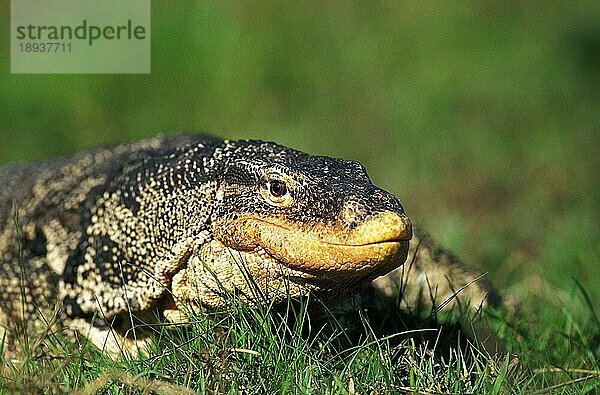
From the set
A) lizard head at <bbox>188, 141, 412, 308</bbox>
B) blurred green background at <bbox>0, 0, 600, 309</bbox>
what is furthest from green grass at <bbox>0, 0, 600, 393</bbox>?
lizard head at <bbox>188, 141, 412, 308</bbox>

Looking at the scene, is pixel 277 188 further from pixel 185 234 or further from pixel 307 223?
pixel 185 234

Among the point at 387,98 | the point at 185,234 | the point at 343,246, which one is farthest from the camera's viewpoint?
the point at 387,98

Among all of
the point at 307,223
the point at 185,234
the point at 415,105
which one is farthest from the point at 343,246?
the point at 415,105

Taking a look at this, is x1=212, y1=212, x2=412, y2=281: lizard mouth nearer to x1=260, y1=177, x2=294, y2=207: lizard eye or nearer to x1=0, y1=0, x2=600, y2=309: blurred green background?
x1=260, y1=177, x2=294, y2=207: lizard eye

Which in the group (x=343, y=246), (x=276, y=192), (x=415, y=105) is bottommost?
(x=415, y=105)

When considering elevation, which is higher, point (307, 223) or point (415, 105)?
point (307, 223)

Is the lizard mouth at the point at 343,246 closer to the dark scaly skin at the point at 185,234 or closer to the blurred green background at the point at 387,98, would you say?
the dark scaly skin at the point at 185,234

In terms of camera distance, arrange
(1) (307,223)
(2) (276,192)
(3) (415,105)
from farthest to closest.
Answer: (3) (415,105)
(2) (276,192)
(1) (307,223)
